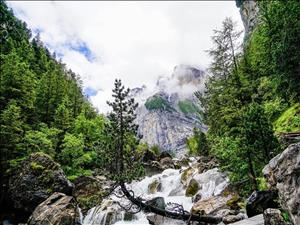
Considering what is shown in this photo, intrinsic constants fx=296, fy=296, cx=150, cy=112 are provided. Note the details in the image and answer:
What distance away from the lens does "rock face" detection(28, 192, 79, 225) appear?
21969 mm

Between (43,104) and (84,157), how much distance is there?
42.0 feet

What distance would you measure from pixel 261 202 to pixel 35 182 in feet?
68.4

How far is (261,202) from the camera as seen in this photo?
49.2ft

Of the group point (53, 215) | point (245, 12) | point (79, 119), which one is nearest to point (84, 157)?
point (79, 119)

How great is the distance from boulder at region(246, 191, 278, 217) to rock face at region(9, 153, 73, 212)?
18.9 metres

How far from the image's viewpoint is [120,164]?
17.1 m

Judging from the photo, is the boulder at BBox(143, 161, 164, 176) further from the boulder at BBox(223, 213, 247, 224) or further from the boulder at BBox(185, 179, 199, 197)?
the boulder at BBox(223, 213, 247, 224)

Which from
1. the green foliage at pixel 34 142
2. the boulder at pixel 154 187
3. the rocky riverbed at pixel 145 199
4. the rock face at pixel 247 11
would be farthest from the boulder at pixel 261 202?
the rock face at pixel 247 11

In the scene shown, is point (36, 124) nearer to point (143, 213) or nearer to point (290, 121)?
point (143, 213)

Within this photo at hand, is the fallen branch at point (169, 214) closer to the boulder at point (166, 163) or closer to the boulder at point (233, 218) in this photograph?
the boulder at point (233, 218)

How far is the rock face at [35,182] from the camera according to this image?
2703cm

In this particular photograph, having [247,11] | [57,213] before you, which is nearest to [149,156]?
[57,213]

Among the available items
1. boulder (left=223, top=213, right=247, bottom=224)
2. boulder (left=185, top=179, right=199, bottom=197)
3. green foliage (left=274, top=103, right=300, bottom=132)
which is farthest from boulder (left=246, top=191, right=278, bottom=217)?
boulder (left=185, top=179, right=199, bottom=197)

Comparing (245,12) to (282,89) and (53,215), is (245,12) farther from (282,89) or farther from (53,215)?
(53,215)
